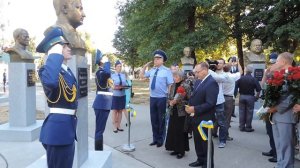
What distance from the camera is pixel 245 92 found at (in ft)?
27.2

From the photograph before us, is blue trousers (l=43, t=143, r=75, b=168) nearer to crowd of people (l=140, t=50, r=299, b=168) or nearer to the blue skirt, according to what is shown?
crowd of people (l=140, t=50, r=299, b=168)

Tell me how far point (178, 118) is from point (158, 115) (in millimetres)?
812

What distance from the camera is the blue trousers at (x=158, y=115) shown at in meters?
6.79

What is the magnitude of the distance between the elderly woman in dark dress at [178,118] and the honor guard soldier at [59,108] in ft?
9.63

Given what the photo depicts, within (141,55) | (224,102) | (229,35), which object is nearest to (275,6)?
(229,35)

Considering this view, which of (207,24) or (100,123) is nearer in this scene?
(100,123)

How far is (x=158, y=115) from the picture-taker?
22.4ft

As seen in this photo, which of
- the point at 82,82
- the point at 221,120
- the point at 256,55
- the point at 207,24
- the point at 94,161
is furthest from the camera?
the point at 207,24

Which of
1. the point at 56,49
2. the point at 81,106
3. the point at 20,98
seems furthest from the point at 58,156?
the point at 20,98

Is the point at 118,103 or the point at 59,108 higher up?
the point at 59,108

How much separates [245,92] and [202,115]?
3.54 metres

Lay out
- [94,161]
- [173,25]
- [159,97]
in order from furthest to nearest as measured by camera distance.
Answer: [173,25] < [159,97] < [94,161]

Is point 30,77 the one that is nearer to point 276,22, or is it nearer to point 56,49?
point 56,49

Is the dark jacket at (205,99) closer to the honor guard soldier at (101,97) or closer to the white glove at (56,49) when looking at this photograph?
the honor guard soldier at (101,97)
